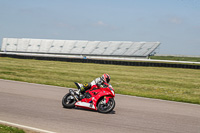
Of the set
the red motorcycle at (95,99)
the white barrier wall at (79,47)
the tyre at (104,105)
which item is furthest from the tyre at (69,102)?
the white barrier wall at (79,47)

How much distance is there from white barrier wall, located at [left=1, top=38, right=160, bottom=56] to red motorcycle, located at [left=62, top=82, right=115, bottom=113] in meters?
76.5

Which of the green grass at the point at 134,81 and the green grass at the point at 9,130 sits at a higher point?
the green grass at the point at 9,130

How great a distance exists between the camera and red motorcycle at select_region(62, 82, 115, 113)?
8.91 metres

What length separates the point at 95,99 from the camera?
9000mm

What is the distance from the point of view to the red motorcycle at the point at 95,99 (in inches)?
351

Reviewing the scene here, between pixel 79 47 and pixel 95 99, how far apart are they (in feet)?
292

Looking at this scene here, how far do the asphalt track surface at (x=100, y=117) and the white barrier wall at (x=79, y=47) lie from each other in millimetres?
75389

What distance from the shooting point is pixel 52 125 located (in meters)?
7.05

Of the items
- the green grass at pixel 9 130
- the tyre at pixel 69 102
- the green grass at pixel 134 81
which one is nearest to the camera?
the green grass at pixel 9 130

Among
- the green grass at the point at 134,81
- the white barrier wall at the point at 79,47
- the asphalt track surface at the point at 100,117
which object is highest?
the asphalt track surface at the point at 100,117

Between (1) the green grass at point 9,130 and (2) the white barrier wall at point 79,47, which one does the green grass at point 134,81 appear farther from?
(2) the white barrier wall at point 79,47

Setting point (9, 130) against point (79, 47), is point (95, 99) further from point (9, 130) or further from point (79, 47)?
point (79, 47)

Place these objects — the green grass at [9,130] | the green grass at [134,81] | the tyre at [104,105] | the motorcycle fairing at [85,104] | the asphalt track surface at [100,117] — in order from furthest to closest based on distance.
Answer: the green grass at [134,81] → the motorcycle fairing at [85,104] → the tyre at [104,105] → the asphalt track surface at [100,117] → the green grass at [9,130]

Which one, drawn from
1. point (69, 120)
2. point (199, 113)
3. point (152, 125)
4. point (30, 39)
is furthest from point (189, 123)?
point (30, 39)
